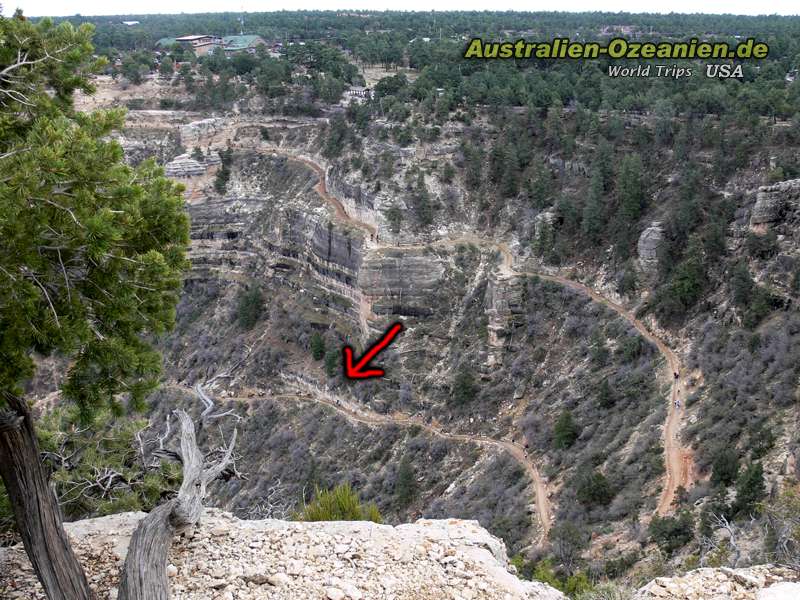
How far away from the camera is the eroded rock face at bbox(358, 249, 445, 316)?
50438 millimetres

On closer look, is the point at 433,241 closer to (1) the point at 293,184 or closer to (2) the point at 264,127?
(1) the point at 293,184

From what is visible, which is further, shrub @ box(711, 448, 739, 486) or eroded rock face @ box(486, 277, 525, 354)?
eroded rock face @ box(486, 277, 525, 354)

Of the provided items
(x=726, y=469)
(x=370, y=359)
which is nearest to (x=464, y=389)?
(x=370, y=359)

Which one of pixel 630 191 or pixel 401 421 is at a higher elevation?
pixel 630 191

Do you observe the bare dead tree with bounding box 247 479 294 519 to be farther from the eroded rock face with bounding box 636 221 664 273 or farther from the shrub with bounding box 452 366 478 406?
the eroded rock face with bounding box 636 221 664 273

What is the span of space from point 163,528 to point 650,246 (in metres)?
37.5

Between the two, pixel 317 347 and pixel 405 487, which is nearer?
pixel 405 487

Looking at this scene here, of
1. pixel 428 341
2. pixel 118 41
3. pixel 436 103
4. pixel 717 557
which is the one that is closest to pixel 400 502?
pixel 428 341

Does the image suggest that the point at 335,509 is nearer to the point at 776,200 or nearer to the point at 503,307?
the point at 776,200

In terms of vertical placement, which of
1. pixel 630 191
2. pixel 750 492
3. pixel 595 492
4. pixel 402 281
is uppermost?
pixel 630 191

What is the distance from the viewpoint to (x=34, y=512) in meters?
10.4

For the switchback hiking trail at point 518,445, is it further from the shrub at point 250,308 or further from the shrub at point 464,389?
the shrub at point 250,308

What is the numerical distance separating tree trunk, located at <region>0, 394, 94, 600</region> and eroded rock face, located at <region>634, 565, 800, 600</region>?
331 inches

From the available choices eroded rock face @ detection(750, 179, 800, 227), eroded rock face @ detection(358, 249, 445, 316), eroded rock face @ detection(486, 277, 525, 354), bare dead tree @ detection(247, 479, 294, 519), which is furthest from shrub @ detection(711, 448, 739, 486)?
eroded rock face @ detection(358, 249, 445, 316)
